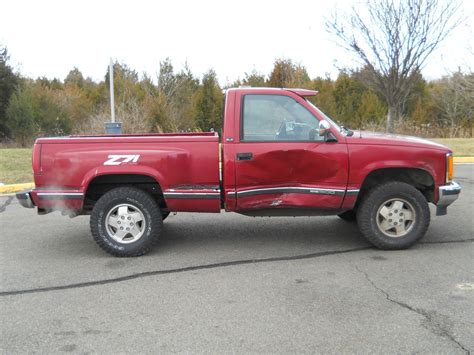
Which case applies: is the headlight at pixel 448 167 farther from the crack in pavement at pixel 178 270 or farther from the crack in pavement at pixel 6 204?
the crack in pavement at pixel 6 204

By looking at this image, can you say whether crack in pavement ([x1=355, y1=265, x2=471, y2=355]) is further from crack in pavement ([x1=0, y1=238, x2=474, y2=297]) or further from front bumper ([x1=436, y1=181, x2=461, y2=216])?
front bumper ([x1=436, y1=181, x2=461, y2=216])

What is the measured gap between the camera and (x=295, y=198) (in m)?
5.29

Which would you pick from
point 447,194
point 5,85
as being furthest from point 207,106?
point 447,194

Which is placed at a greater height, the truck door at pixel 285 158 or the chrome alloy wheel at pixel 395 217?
the truck door at pixel 285 158

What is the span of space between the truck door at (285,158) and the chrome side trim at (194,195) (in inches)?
10.3

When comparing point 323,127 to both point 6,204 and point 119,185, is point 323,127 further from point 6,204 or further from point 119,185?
Result: point 6,204

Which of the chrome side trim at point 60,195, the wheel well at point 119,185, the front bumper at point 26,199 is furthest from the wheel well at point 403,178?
the front bumper at point 26,199

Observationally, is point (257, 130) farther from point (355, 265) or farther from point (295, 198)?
point (355, 265)

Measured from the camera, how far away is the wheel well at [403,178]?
5.45 m

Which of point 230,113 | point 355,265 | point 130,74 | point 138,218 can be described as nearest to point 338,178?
point 355,265

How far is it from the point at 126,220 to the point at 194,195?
824 millimetres

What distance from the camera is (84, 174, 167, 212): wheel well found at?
537 cm

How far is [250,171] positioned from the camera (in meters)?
5.20

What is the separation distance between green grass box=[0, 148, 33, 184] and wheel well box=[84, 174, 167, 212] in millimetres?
5780
